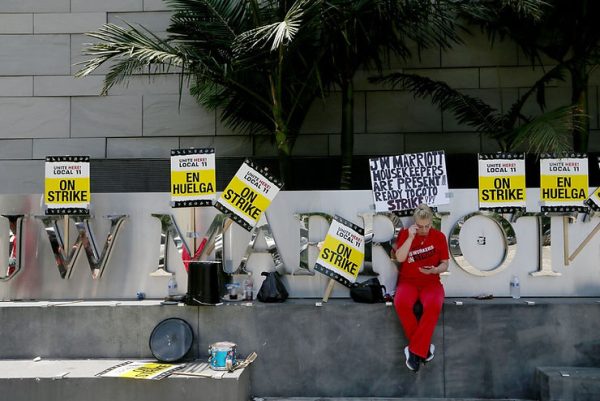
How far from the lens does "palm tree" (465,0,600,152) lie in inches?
326

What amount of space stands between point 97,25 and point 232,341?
22.0 ft

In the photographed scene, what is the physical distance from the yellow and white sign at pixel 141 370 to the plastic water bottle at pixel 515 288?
3.85 metres

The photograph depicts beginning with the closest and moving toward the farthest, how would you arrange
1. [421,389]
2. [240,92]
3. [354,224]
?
[421,389] < [354,224] < [240,92]

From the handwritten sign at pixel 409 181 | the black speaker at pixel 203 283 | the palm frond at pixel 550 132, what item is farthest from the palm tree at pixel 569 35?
the black speaker at pixel 203 283

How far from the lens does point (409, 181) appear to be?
265 inches

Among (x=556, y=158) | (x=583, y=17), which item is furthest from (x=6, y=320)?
(x=583, y=17)

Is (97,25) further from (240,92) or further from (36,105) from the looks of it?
(240,92)

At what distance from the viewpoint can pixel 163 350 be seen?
6102 millimetres

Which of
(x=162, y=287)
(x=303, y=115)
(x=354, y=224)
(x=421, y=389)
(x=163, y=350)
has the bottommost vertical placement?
(x=421, y=389)

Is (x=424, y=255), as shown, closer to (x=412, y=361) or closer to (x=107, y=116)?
(x=412, y=361)

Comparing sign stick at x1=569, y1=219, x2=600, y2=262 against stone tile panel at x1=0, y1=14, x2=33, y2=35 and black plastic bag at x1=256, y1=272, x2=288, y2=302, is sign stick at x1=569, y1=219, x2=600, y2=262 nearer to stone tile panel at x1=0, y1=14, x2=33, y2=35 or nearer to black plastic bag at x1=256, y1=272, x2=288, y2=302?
black plastic bag at x1=256, y1=272, x2=288, y2=302

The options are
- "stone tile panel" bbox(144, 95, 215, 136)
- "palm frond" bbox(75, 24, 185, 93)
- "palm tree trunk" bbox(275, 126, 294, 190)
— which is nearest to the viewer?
"palm frond" bbox(75, 24, 185, 93)

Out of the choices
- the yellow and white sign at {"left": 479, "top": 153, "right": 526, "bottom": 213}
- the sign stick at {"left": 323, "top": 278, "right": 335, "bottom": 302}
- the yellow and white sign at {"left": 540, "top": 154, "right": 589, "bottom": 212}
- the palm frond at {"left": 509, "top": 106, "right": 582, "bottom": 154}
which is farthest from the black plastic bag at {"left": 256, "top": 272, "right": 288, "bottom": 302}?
the palm frond at {"left": 509, "top": 106, "right": 582, "bottom": 154}

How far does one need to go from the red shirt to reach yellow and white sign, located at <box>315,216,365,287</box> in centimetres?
61
